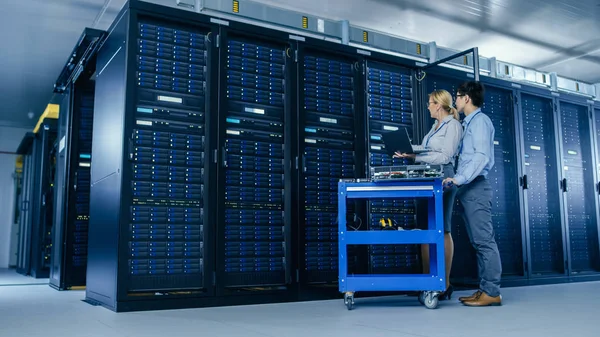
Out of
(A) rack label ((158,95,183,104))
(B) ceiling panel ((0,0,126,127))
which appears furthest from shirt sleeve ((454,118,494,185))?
(B) ceiling panel ((0,0,126,127))

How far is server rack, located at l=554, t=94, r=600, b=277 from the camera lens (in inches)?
237

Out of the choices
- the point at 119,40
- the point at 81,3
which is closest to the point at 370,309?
the point at 119,40

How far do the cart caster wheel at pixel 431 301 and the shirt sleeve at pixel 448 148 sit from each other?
3.05 feet

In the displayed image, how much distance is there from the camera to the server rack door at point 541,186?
5645 millimetres

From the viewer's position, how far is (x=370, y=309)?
3424 mm

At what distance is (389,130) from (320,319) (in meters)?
2.23

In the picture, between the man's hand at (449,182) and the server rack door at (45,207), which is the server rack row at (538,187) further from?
the server rack door at (45,207)

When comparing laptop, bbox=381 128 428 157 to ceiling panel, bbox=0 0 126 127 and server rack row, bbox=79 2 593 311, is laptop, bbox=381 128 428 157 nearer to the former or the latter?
server rack row, bbox=79 2 593 311

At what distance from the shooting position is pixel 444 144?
12.3ft

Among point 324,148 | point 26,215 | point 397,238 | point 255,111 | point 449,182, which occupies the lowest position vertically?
point 397,238

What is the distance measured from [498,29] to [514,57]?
1397mm

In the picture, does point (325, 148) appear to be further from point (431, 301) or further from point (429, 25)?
point (429, 25)

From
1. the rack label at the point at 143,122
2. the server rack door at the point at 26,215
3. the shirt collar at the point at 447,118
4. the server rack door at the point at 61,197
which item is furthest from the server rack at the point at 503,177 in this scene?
the server rack door at the point at 26,215

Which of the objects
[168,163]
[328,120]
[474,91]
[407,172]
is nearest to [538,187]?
[474,91]
